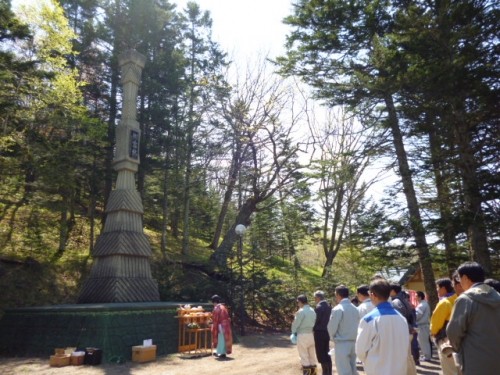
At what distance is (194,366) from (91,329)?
2884 millimetres

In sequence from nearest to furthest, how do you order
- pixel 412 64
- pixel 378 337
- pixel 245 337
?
1. pixel 378 337
2. pixel 412 64
3. pixel 245 337

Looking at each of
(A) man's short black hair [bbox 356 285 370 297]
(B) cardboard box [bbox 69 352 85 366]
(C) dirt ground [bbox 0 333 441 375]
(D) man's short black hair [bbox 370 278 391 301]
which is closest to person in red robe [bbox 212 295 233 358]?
(C) dirt ground [bbox 0 333 441 375]

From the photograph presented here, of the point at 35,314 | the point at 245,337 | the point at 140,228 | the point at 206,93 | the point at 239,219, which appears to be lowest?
the point at 245,337

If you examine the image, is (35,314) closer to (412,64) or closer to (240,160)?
(412,64)

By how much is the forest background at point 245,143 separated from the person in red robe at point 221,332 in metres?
4.26

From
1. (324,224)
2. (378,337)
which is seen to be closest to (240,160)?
(324,224)

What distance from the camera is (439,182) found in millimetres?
10547

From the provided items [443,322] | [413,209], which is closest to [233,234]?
[413,209]

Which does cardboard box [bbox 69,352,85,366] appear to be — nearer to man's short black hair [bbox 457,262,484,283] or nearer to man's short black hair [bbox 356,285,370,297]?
man's short black hair [bbox 356,285,370,297]

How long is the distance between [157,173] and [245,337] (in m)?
12.5

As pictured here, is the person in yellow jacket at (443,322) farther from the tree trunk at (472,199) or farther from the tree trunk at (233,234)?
the tree trunk at (233,234)

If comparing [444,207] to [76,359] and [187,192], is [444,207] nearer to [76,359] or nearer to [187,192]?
[76,359]

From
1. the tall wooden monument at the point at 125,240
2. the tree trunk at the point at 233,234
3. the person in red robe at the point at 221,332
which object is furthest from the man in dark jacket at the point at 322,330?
the tree trunk at the point at 233,234

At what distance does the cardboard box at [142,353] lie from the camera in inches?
377
